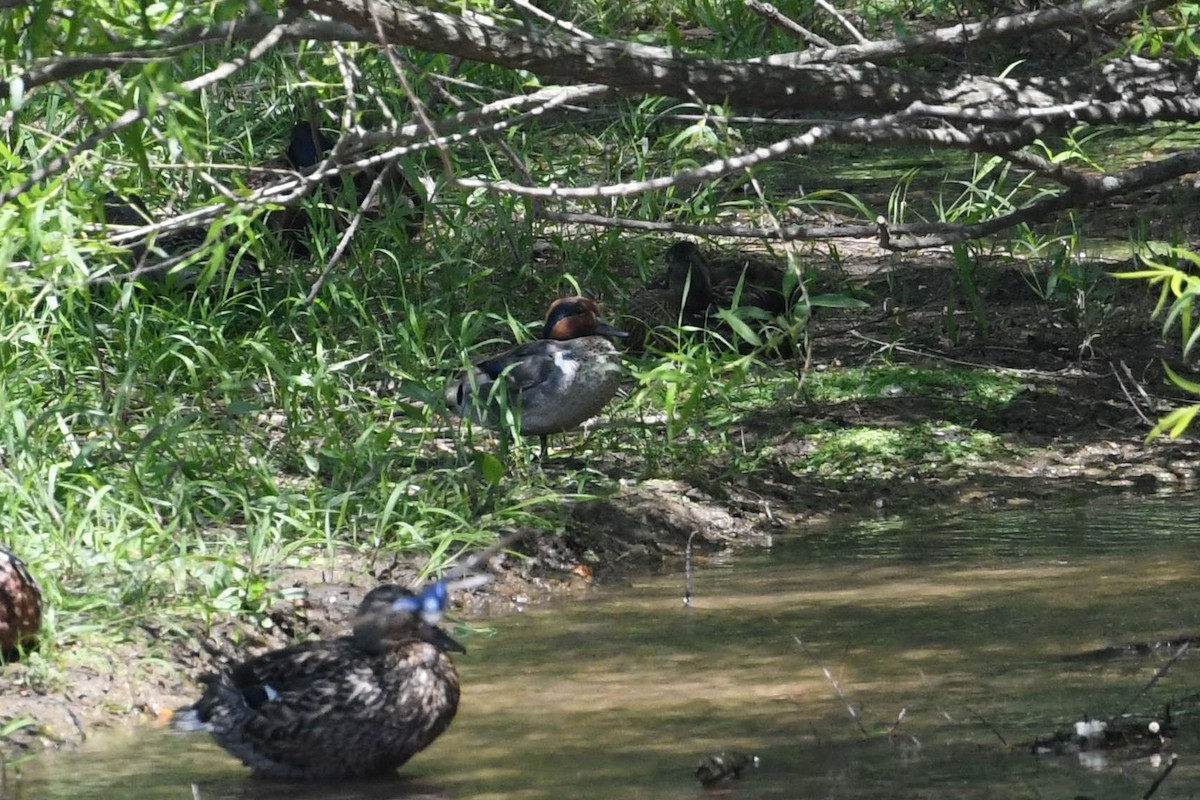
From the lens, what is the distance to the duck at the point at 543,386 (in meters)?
7.85

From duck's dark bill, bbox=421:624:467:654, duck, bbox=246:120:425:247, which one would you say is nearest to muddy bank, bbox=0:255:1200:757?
duck's dark bill, bbox=421:624:467:654

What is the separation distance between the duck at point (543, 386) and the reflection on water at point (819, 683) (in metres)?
1.05

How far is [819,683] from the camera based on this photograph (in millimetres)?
5340

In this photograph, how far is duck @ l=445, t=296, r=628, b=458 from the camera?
309 inches

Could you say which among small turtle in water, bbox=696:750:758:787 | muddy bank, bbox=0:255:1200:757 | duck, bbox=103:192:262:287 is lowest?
muddy bank, bbox=0:255:1200:757

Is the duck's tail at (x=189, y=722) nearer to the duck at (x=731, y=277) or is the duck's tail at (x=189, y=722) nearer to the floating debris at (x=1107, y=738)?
the floating debris at (x=1107, y=738)

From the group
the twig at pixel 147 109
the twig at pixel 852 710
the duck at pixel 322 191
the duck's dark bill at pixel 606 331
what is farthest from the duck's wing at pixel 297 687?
the duck at pixel 322 191

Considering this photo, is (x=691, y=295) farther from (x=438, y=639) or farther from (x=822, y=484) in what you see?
(x=438, y=639)

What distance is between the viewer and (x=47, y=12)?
468 centimetres

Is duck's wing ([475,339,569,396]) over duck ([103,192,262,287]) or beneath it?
beneath

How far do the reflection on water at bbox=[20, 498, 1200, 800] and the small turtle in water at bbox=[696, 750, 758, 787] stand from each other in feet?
0.10

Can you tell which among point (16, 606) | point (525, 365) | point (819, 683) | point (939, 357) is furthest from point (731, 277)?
point (16, 606)

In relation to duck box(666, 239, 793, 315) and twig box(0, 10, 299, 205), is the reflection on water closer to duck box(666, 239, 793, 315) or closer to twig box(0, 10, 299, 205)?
twig box(0, 10, 299, 205)

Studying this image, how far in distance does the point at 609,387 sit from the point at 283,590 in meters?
2.20
